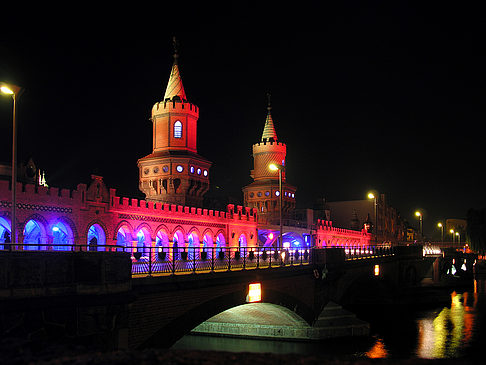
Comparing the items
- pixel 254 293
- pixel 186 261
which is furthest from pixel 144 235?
pixel 186 261

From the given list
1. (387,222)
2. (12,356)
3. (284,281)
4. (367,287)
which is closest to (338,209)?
(387,222)

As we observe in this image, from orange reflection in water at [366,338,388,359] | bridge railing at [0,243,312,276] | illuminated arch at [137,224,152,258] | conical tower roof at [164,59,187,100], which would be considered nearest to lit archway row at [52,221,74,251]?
illuminated arch at [137,224,152,258]

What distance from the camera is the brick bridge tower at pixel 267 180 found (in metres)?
77.2

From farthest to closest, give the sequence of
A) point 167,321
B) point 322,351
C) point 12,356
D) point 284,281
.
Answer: point 322,351
point 284,281
point 167,321
point 12,356

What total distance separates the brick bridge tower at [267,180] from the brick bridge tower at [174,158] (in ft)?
66.5

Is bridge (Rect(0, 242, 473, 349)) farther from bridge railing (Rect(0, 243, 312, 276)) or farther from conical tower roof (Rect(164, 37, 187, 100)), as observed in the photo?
conical tower roof (Rect(164, 37, 187, 100))

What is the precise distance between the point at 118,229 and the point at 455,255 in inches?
2848

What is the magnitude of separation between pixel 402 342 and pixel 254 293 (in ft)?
53.4

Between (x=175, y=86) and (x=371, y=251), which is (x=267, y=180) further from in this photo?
(x=175, y=86)

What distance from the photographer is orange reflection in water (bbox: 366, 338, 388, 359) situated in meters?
31.9

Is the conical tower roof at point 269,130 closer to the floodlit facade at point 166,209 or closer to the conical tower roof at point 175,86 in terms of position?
→ the floodlit facade at point 166,209

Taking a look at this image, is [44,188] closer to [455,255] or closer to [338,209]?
[455,255]

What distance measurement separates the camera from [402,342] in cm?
3697

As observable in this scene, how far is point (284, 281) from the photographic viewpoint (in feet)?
94.7
